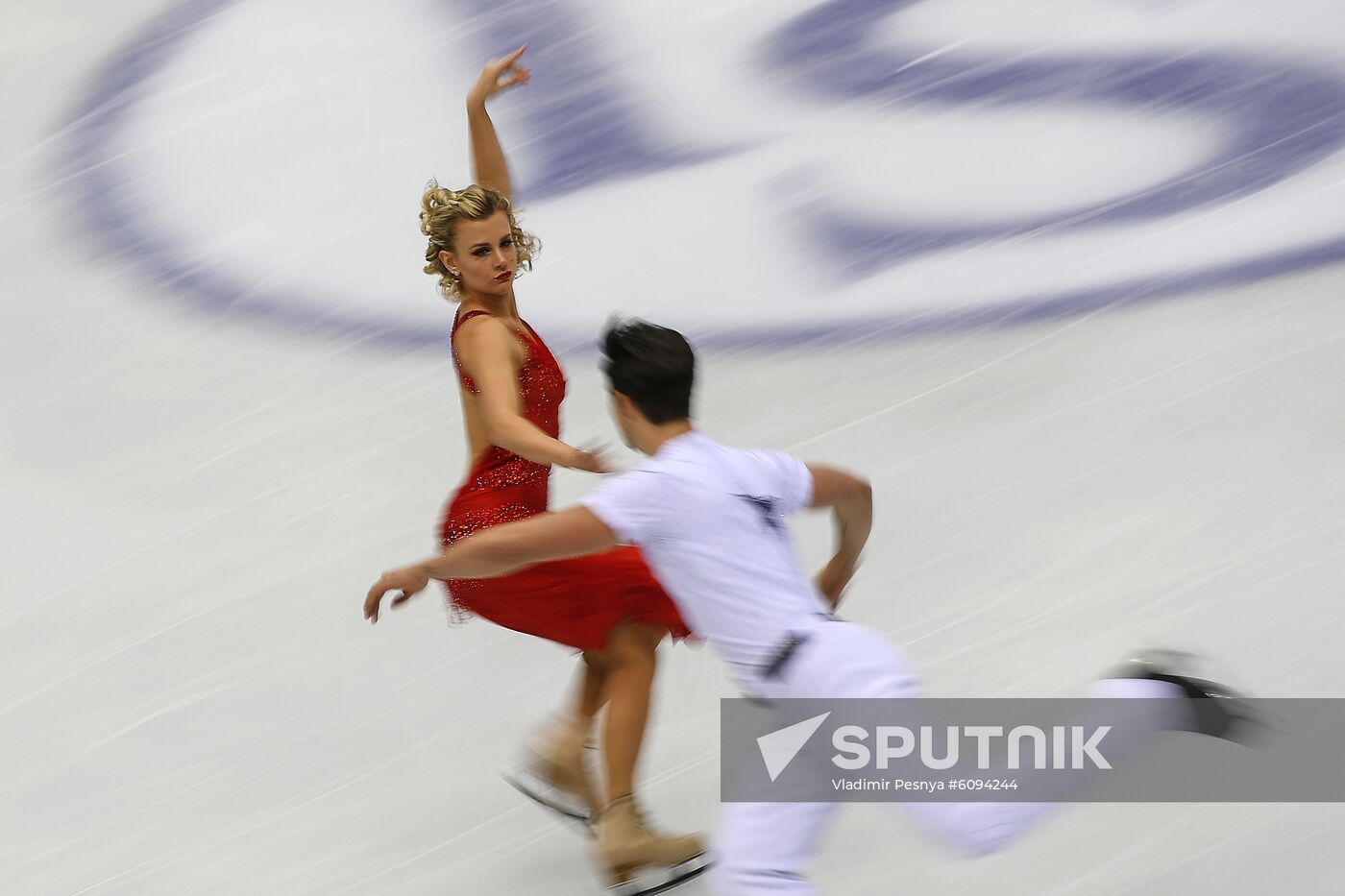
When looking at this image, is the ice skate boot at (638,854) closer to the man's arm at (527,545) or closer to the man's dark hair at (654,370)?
the man's arm at (527,545)

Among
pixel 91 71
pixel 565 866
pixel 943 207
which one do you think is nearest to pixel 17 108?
pixel 91 71

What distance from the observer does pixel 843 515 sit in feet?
8.15

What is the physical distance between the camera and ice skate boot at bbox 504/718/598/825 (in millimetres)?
2762

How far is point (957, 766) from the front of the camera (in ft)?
8.00

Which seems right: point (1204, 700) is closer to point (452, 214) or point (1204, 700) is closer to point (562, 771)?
point (562, 771)

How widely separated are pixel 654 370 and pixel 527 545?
28 cm

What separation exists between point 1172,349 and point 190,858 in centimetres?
255

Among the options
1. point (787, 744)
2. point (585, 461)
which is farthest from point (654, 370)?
point (787, 744)

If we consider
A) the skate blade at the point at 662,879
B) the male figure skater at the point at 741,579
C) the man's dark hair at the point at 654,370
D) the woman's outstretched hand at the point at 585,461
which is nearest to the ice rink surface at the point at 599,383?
the skate blade at the point at 662,879

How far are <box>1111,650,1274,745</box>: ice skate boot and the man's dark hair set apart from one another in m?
0.68

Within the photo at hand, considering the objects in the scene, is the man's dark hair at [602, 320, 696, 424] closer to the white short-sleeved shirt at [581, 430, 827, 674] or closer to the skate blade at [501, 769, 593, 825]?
the white short-sleeved shirt at [581, 430, 827, 674]

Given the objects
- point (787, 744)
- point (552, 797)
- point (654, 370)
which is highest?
point (654, 370)

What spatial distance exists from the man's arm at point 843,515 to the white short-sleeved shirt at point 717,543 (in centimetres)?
16

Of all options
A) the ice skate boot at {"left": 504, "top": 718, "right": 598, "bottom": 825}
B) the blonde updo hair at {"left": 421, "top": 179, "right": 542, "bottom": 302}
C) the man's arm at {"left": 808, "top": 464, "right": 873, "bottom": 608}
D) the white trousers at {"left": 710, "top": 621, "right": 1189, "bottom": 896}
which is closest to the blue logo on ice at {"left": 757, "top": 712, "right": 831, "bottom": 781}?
the white trousers at {"left": 710, "top": 621, "right": 1189, "bottom": 896}
